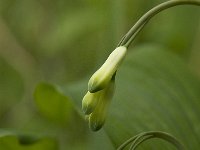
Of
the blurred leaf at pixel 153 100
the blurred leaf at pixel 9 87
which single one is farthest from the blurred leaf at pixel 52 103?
the blurred leaf at pixel 9 87

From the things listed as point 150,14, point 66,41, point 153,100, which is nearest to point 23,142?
point 153,100

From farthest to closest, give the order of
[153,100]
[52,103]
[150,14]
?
[52,103], [153,100], [150,14]

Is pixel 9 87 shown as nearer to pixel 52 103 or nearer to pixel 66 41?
pixel 66 41

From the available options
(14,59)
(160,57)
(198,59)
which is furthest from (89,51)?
(160,57)

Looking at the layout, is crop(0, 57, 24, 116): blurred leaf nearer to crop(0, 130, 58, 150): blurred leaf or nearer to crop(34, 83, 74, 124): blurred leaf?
crop(34, 83, 74, 124): blurred leaf

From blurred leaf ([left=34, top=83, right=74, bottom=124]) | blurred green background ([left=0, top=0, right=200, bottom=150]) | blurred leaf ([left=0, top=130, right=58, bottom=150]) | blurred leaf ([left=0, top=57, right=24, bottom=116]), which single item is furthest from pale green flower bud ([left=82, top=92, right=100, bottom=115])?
blurred leaf ([left=0, top=57, right=24, bottom=116])

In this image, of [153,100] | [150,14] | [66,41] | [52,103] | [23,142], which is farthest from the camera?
[66,41]
